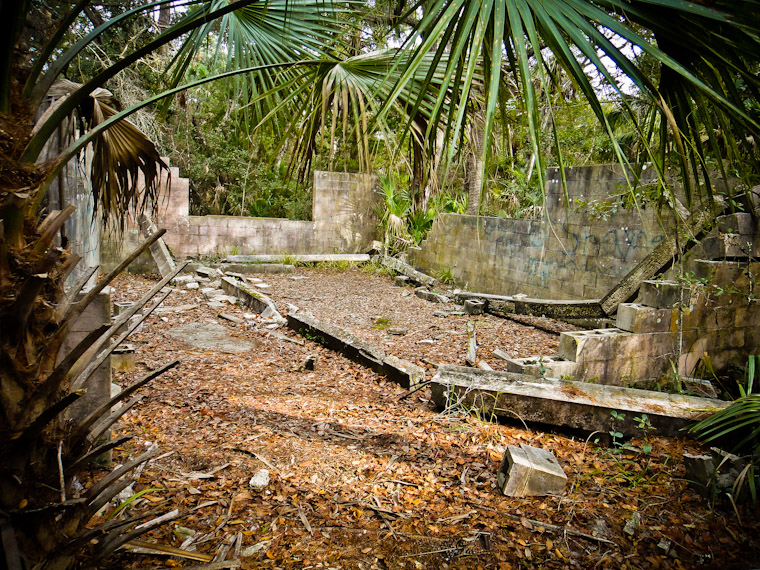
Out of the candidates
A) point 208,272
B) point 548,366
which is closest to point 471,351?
point 548,366

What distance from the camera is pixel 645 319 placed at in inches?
185

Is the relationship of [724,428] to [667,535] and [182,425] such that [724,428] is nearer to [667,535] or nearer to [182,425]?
[667,535]

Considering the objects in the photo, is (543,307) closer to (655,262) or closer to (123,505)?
(655,262)

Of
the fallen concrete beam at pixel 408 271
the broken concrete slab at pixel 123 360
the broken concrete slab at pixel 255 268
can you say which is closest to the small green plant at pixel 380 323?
the fallen concrete beam at pixel 408 271

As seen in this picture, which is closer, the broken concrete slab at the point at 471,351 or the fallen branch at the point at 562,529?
the fallen branch at the point at 562,529

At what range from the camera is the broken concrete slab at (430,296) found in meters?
8.61

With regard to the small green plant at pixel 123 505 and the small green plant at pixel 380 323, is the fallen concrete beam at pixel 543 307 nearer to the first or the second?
the small green plant at pixel 380 323

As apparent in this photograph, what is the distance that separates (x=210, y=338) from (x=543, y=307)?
4484 millimetres

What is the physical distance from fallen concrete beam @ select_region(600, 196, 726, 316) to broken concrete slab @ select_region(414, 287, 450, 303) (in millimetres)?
2998

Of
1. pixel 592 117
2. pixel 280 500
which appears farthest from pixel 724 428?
pixel 592 117

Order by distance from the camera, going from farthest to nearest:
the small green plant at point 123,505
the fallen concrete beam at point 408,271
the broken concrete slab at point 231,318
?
the fallen concrete beam at point 408,271 < the broken concrete slab at point 231,318 < the small green plant at point 123,505

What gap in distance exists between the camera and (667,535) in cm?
234

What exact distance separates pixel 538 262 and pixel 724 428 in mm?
5062

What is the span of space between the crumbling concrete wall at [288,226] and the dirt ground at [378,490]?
275 inches
